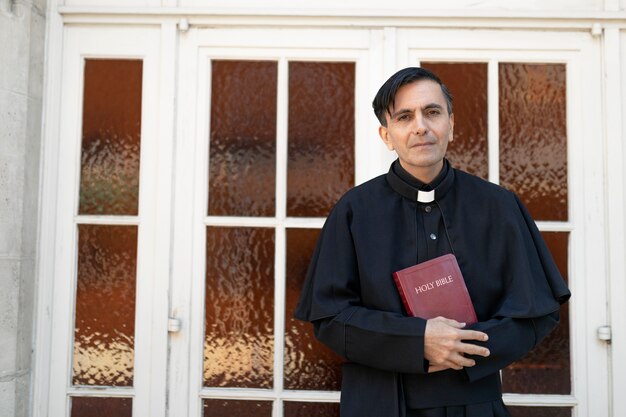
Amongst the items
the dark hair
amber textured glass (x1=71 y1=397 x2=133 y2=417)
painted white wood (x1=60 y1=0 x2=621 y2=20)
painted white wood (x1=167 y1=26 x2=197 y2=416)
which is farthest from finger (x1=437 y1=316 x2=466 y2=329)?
amber textured glass (x1=71 y1=397 x2=133 y2=417)

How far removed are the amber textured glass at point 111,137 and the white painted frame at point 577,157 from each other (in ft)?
4.35

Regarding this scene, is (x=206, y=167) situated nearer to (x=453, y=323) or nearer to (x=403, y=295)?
(x=403, y=295)

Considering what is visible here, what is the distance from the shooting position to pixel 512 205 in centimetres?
208

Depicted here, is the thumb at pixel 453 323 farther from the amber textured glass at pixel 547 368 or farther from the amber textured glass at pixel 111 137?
the amber textured glass at pixel 111 137

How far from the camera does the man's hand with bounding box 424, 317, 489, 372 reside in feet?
5.92

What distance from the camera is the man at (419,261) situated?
186 cm

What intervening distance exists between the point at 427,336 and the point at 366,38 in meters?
1.59

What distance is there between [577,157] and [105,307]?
2362 millimetres

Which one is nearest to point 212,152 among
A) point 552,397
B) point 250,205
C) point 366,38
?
point 250,205

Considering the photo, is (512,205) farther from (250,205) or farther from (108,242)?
(108,242)

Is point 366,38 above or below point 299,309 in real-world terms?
above

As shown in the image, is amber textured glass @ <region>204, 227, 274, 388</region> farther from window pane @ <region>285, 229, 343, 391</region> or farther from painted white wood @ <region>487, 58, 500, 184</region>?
painted white wood @ <region>487, 58, 500, 184</region>

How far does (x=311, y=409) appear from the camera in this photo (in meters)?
2.78

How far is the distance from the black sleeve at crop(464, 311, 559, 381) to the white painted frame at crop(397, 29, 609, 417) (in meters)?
0.97
